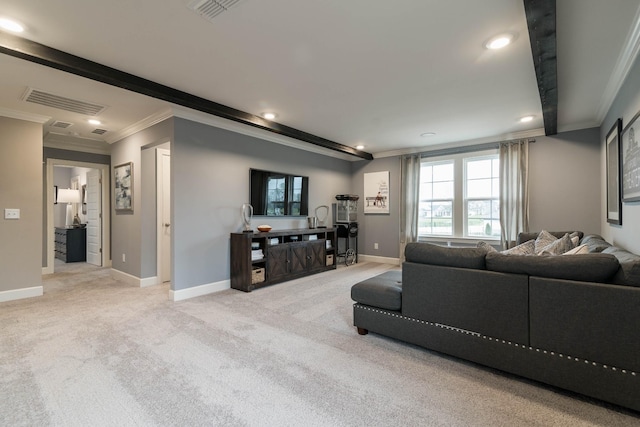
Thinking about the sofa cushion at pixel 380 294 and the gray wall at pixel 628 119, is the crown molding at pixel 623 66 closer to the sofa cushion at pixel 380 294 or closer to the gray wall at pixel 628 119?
the gray wall at pixel 628 119

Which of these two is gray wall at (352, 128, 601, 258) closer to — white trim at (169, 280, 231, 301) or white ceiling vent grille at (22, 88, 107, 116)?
white trim at (169, 280, 231, 301)

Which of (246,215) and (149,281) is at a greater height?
(246,215)

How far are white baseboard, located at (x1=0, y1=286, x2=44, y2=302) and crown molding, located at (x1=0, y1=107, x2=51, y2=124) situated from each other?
2212 mm

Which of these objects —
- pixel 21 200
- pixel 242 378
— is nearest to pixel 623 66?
pixel 242 378

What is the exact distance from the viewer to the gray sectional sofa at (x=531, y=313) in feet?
5.23

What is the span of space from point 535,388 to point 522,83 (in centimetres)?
281

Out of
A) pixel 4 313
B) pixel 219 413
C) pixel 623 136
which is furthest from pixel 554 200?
pixel 4 313

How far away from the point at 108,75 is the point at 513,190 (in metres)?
5.72

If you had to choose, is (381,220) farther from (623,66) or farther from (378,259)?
(623,66)

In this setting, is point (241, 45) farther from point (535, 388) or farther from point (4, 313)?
point (4, 313)

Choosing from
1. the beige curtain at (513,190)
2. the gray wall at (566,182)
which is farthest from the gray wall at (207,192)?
the gray wall at (566,182)

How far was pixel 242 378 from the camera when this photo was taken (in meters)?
1.93

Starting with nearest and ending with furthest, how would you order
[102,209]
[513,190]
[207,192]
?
[207,192] → [513,190] → [102,209]

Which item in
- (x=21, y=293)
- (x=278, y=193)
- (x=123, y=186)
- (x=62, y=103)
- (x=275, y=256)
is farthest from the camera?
(x=278, y=193)
